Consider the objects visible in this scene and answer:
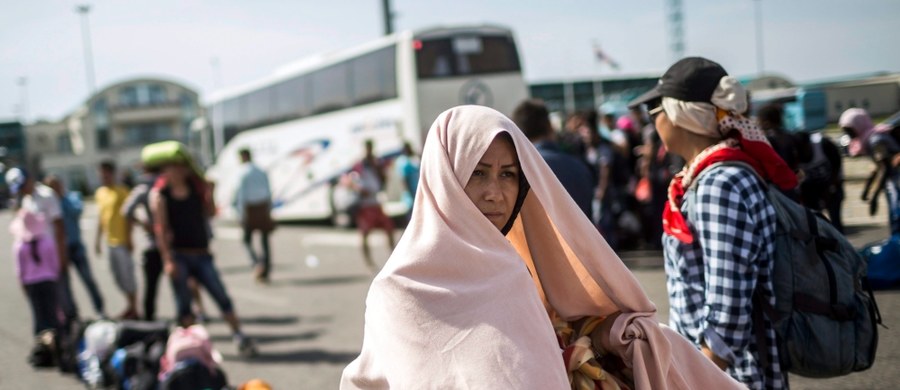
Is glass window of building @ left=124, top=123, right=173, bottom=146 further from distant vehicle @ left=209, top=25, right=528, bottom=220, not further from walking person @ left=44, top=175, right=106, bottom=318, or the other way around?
walking person @ left=44, top=175, right=106, bottom=318

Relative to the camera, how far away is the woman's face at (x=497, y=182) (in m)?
2.06

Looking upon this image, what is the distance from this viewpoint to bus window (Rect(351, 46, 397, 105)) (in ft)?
54.8

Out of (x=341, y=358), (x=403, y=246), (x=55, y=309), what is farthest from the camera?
(x=55, y=309)

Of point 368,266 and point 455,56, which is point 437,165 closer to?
point 368,266

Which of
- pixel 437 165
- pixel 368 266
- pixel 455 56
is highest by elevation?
pixel 455 56

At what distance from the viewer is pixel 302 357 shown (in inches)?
285

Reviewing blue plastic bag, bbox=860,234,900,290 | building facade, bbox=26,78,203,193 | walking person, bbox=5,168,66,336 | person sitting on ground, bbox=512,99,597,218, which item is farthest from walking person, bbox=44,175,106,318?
building facade, bbox=26,78,203,193

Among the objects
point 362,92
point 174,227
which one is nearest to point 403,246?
point 174,227

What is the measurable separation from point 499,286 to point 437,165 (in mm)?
→ 359

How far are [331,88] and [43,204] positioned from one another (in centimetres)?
1099

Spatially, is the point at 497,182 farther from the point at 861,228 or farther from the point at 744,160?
the point at 861,228

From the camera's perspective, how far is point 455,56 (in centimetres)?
1638

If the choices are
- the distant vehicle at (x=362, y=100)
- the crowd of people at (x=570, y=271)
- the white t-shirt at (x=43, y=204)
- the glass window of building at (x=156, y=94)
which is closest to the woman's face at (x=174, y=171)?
the white t-shirt at (x=43, y=204)

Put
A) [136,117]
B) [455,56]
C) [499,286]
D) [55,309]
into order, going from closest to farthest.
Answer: [499,286] < [55,309] < [455,56] < [136,117]
